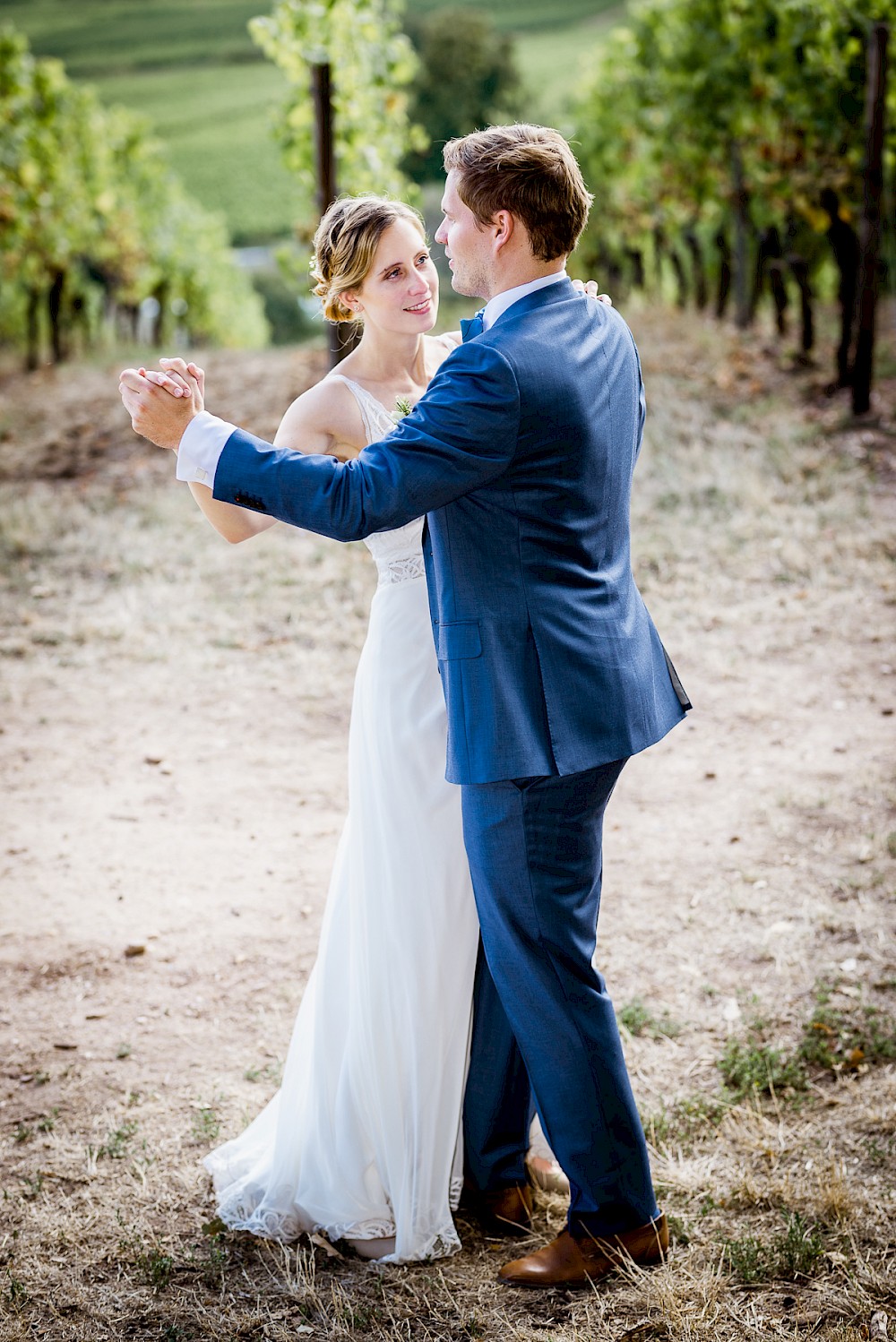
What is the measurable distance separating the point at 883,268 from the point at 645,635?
13.8 metres

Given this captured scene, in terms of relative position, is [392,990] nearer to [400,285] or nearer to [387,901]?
[387,901]

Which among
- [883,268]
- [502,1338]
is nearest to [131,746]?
[502,1338]

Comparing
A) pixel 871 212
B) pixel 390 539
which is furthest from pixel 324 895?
pixel 871 212

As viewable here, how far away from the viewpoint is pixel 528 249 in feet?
7.09

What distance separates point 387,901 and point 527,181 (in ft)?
4.89

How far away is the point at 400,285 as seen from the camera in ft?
8.59

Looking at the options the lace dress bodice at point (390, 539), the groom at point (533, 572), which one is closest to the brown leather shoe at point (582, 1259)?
the groom at point (533, 572)

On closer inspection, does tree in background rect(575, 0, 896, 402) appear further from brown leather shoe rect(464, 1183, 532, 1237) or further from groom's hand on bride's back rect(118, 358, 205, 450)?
brown leather shoe rect(464, 1183, 532, 1237)

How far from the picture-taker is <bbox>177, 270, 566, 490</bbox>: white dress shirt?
214 cm

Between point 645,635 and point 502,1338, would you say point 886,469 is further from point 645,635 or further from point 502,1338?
point 502,1338

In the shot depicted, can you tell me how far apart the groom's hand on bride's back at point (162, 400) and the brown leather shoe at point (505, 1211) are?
1.86 metres

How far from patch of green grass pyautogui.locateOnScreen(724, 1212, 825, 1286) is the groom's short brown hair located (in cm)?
211

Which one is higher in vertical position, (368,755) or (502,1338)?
(368,755)

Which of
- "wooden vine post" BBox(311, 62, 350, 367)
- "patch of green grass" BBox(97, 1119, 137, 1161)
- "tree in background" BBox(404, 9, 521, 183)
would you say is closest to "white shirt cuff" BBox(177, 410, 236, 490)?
"patch of green grass" BBox(97, 1119, 137, 1161)
